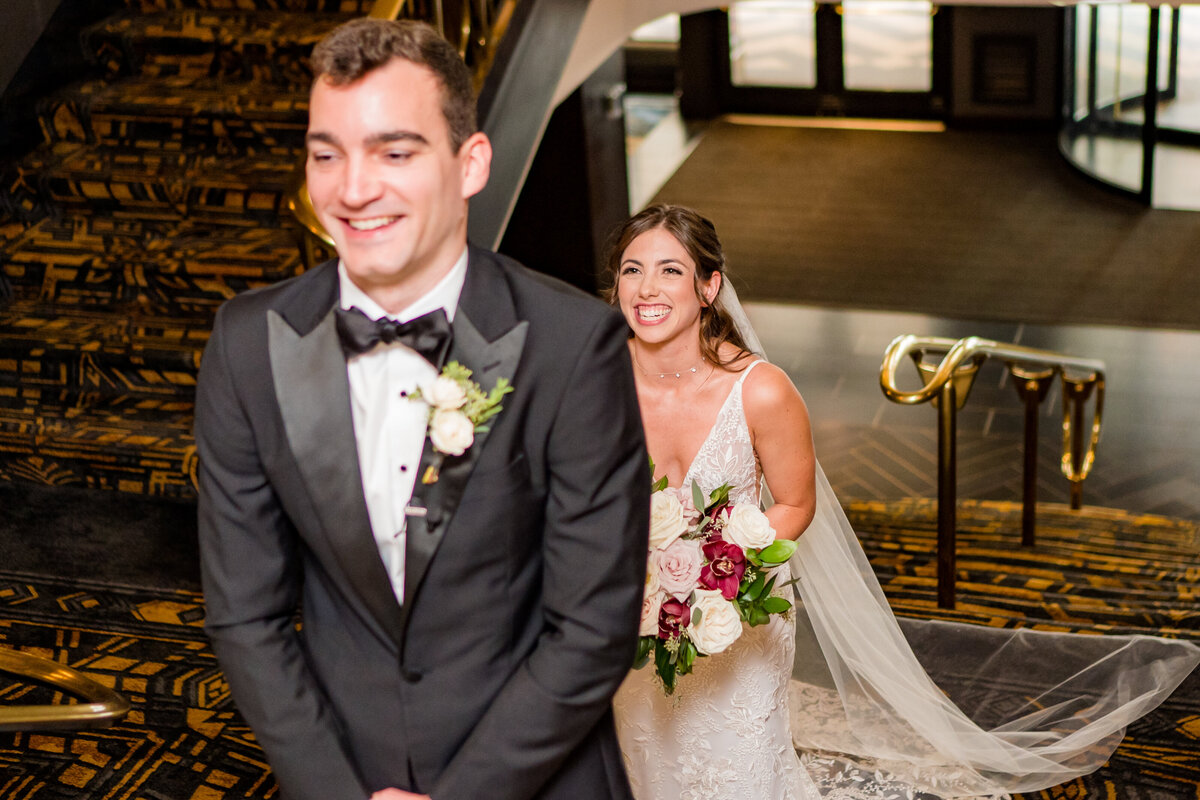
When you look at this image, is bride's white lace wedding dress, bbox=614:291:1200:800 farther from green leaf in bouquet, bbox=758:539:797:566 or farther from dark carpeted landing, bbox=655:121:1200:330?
dark carpeted landing, bbox=655:121:1200:330

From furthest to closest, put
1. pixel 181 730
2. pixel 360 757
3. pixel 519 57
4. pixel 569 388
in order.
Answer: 1. pixel 519 57
2. pixel 181 730
3. pixel 360 757
4. pixel 569 388

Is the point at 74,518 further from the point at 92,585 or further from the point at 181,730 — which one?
the point at 181,730

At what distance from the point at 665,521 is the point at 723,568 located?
0.54 feet

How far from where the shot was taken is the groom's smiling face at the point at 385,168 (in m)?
1.68

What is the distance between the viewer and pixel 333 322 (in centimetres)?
182

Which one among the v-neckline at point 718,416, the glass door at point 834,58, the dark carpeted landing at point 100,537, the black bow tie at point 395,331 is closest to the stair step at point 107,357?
the dark carpeted landing at point 100,537

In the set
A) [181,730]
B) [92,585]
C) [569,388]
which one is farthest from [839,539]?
[92,585]

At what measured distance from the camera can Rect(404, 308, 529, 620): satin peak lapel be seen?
1.77 meters

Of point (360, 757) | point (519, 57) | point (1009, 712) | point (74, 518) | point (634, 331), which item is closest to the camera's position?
point (360, 757)

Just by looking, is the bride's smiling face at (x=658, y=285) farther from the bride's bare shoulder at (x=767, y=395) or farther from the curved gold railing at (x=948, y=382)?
the curved gold railing at (x=948, y=382)

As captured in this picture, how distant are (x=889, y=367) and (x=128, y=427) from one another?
2.60 metres

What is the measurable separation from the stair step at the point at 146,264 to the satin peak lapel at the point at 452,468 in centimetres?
353

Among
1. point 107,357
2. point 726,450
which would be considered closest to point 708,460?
point 726,450

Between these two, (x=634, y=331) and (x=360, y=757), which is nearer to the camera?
(x=360, y=757)
